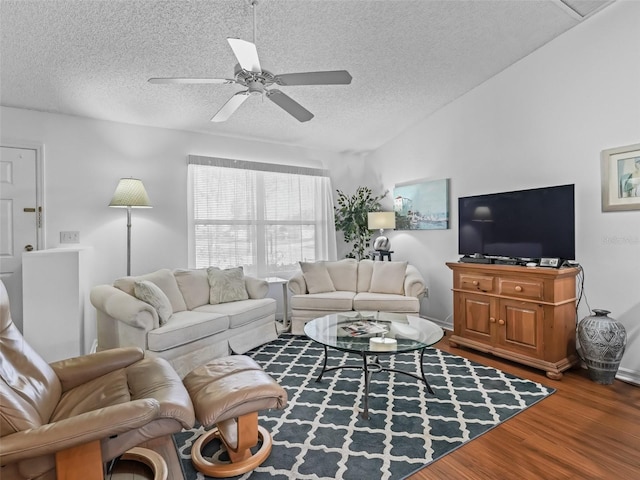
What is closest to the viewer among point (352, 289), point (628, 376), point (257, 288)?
point (628, 376)

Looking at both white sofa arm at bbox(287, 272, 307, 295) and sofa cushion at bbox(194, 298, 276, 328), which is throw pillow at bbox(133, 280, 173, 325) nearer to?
A: sofa cushion at bbox(194, 298, 276, 328)

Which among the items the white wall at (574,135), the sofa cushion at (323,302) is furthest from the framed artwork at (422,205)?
the sofa cushion at (323,302)

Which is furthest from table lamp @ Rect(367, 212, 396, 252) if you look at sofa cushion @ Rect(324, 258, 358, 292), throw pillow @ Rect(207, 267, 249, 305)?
throw pillow @ Rect(207, 267, 249, 305)

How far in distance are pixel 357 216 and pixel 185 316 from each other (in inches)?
115

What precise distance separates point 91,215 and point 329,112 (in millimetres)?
2886

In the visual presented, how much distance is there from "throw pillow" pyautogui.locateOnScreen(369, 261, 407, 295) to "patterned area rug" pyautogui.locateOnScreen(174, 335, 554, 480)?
1.10 meters

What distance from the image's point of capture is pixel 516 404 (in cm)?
245

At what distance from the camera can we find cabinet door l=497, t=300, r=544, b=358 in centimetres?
297

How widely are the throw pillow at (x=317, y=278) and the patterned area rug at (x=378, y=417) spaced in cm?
114

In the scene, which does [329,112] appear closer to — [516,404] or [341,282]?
[341,282]

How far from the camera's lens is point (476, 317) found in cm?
347

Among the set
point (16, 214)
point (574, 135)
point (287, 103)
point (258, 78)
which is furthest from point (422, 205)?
point (16, 214)

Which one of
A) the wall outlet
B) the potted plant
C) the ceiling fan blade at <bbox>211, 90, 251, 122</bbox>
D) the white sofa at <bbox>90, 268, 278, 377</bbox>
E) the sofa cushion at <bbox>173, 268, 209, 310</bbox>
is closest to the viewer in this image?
the ceiling fan blade at <bbox>211, 90, 251, 122</bbox>

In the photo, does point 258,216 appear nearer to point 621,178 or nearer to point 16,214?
point 16,214
